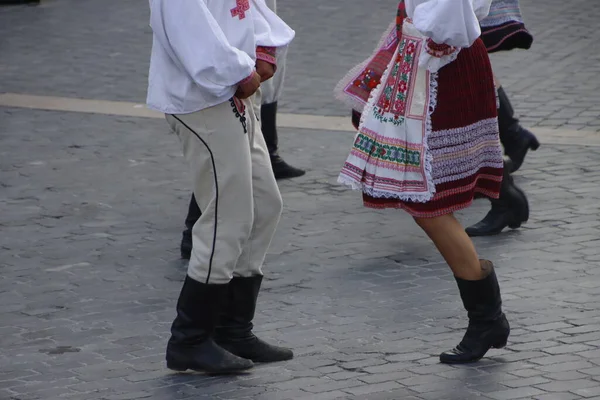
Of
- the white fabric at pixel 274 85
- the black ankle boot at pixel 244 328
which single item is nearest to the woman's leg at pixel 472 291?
the black ankle boot at pixel 244 328

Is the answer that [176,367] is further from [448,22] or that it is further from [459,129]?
[448,22]

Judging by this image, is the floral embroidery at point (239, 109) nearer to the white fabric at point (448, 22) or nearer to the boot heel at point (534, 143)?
the white fabric at point (448, 22)

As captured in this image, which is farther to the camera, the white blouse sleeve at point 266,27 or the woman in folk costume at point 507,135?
the woman in folk costume at point 507,135

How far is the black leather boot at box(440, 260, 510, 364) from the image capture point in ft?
15.9

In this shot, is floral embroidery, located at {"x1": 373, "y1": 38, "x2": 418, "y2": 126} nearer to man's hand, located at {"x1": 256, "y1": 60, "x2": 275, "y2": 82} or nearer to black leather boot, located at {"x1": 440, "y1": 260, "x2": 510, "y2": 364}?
man's hand, located at {"x1": 256, "y1": 60, "x2": 275, "y2": 82}

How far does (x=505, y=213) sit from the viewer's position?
6.62 meters

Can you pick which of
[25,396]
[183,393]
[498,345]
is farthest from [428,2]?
[25,396]

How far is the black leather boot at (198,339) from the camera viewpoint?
477cm

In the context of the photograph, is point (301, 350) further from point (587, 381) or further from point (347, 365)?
point (587, 381)

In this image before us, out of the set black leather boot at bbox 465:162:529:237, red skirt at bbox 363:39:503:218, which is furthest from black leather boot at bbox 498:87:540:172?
red skirt at bbox 363:39:503:218

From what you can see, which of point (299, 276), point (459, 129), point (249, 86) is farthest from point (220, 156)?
point (299, 276)

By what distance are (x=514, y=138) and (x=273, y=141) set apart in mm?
1482

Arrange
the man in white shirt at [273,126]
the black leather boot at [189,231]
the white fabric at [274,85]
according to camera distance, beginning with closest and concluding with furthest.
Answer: the black leather boot at [189,231]
the white fabric at [274,85]
the man in white shirt at [273,126]

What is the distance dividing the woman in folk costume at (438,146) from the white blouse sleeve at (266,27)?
0.43m
